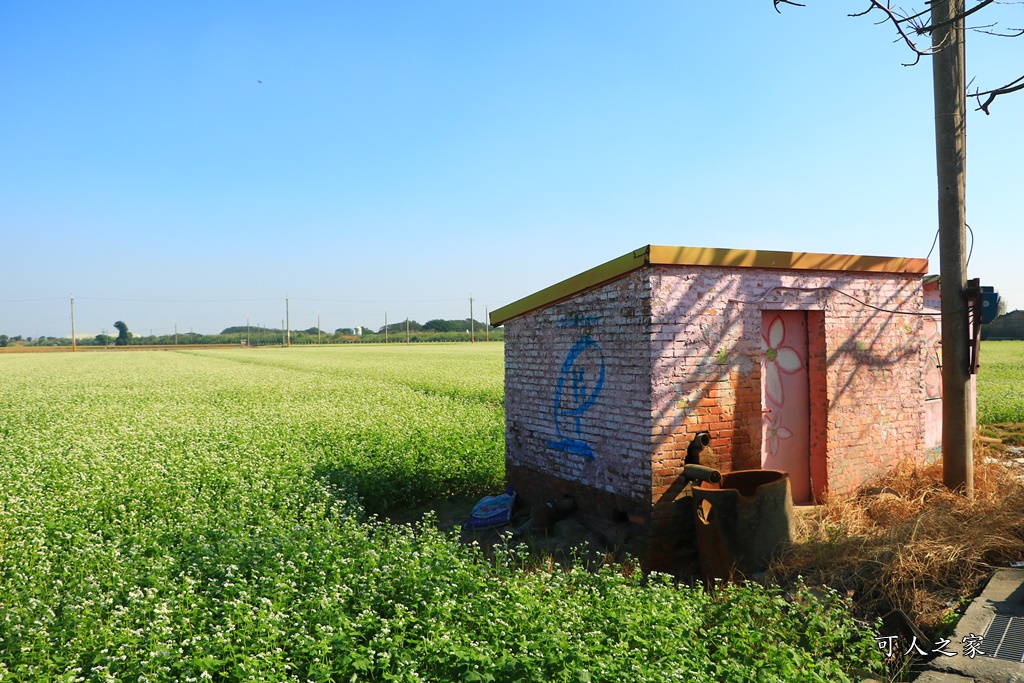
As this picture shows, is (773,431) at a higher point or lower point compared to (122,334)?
lower

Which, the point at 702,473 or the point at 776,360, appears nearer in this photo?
the point at 702,473

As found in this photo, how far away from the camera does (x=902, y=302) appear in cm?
784

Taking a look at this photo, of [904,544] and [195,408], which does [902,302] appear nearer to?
[904,544]

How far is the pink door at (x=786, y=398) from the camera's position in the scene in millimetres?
7059

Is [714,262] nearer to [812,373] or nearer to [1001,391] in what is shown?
[812,373]

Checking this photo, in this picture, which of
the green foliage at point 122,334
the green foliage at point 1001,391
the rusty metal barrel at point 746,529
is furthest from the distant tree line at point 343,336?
the rusty metal barrel at point 746,529

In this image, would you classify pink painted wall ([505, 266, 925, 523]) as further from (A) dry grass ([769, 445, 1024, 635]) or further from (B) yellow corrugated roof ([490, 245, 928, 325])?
(A) dry grass ([769, 445, 1024, 635])

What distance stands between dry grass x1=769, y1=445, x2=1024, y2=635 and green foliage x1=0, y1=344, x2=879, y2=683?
0.52 m

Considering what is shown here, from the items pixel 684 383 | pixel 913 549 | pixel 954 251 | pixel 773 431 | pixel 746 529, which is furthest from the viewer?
pixel 773 431

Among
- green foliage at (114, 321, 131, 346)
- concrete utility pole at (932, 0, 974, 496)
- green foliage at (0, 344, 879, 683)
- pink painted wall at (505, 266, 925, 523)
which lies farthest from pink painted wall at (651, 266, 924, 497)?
green foliage at (114, 321, 131, 346)

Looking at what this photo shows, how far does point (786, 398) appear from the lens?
7.20 metres

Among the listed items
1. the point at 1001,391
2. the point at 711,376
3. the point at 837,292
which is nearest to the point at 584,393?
the point at 711,376

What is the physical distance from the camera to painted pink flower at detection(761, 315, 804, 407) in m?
7.06

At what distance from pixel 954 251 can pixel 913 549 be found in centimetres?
328
